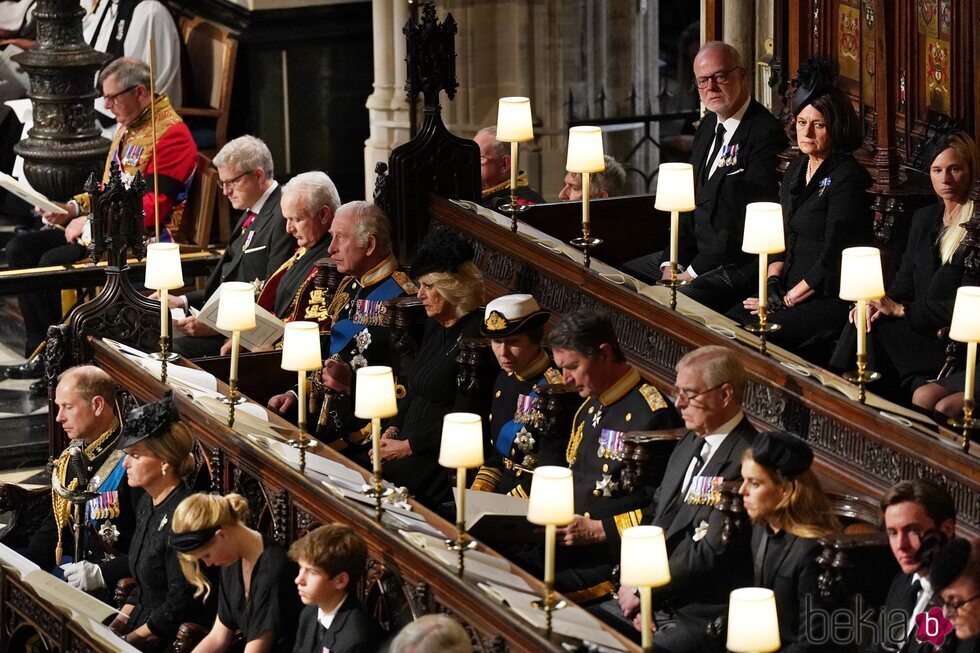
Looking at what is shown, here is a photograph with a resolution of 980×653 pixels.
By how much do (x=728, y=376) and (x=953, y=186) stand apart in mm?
1519

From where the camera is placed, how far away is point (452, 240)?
7801mm

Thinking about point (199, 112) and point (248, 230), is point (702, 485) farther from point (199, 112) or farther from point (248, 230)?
point (199, 112)

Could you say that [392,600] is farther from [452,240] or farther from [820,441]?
[452,240]

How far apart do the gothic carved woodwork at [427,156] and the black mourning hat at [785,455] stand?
3475 millimetres

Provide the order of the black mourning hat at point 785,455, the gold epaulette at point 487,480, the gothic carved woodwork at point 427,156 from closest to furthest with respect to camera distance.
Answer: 1. the black mourning hat at point 785,455
2. the gold epaulette at point 487,480
3. the gothic carved woodwork at point 427,156

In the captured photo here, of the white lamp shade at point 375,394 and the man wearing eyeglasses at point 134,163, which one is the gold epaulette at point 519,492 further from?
the man wearing eyeglasses at point 134,163

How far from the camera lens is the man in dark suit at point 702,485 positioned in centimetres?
612

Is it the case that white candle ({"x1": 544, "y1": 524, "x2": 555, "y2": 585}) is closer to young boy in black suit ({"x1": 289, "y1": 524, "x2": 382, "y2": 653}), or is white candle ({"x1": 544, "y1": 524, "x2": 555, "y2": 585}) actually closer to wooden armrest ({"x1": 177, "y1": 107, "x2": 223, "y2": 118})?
young boy in black suit ({"x1": 289, "y1": 524, "x2": 382, "y2": 653})

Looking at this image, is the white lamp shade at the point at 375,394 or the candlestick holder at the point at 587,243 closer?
the white lamp shade at the point at 375,394

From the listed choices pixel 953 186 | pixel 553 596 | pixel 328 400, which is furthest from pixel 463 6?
pixel 553 596

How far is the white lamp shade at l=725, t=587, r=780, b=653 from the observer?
5.26 m

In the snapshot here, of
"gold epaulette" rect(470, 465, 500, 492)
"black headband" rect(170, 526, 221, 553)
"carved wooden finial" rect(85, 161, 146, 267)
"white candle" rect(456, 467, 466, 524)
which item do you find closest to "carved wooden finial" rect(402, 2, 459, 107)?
"carved wooden finial" rect(85, 161, 146, 267)

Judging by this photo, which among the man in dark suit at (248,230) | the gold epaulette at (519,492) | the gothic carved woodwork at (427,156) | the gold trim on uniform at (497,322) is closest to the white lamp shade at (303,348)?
the gold trim on uniform at (497,322)

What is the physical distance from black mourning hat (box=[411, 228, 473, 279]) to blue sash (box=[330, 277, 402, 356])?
1.85 ft
